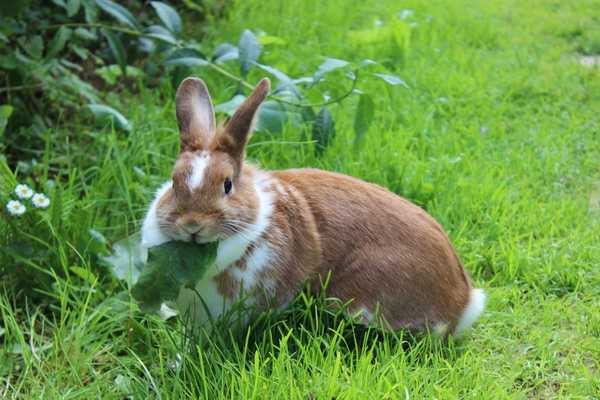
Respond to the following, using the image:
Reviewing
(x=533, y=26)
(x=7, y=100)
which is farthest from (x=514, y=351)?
(x=533, y=26)

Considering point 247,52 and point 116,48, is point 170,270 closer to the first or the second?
point 247,52

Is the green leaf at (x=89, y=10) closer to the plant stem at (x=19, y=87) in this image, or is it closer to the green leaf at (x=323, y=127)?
the plant stem at (x=19, y=87)

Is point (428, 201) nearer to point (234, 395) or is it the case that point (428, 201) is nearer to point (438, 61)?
point (234, 395)

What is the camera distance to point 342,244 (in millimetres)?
2896

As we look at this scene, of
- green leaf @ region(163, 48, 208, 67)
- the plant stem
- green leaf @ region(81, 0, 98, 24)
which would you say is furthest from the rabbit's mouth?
the plant stem

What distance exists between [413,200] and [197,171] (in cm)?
150

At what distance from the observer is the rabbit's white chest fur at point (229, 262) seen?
267 cm

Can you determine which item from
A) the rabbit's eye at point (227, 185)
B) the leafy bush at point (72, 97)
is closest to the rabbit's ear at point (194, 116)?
the rabbit's eye at point (227, 185)

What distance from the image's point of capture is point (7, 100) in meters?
4.05

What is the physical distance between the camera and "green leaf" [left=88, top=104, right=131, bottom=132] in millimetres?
3721

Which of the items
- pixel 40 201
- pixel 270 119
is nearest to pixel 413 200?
pixel 270 119

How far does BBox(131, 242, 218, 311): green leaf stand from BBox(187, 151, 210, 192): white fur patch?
0.63 feet

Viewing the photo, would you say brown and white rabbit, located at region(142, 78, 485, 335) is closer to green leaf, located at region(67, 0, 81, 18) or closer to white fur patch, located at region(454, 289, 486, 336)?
white fur patch, located at region(454, 289, 486, 336)

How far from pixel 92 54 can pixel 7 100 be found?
0.61 metres
